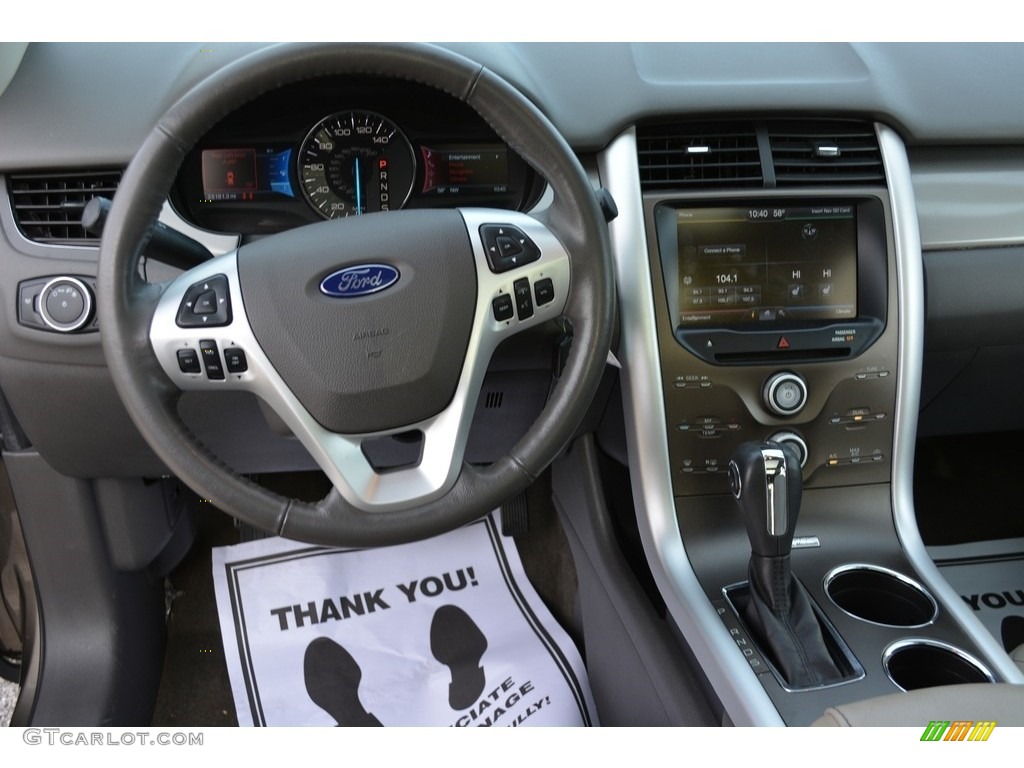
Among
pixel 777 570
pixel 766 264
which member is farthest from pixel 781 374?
pixel 777 570

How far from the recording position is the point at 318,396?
83 cm

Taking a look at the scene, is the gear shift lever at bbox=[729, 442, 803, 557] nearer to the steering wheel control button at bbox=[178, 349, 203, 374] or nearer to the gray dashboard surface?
the gray dashboard surface

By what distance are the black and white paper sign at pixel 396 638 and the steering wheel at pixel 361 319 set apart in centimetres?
69

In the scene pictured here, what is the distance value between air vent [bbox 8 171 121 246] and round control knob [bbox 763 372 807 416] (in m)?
0.83

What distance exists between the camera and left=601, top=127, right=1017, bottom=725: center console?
1.08 metres

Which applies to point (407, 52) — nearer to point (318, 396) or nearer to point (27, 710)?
point (318, 396)

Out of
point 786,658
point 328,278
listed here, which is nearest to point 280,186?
point 328,278

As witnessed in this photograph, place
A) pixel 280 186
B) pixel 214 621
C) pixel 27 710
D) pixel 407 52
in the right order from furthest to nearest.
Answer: pixel 214 621 → pixel 27 710 → pixel 280 186 → pixel 407 52

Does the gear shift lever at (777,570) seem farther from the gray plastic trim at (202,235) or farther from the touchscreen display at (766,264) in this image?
the gray plastic trim at (202,235)

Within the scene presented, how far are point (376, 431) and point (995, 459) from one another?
1.45 meters

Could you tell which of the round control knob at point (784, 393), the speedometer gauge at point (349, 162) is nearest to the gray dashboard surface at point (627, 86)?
the speedometer gauge at point (349, 162)

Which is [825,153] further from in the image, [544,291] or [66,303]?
[66,303]

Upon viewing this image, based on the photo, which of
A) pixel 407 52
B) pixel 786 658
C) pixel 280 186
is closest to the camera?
pixel 407 52

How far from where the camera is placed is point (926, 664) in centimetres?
98
